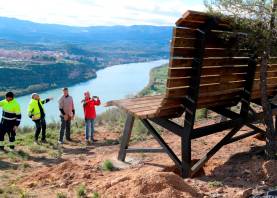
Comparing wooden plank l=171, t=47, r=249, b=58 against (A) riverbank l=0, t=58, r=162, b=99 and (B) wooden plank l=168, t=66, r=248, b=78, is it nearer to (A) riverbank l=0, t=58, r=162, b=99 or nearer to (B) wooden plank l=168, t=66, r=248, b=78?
(B) wooden plank l=168, t=66, r=248, b=78

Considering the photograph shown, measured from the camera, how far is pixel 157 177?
500cm

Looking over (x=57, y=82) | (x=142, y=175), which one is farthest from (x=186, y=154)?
(x=57, y=82)

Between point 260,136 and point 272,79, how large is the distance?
4.18ft

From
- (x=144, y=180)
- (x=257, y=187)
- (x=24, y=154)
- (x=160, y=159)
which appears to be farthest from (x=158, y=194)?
(x=24, y=154)

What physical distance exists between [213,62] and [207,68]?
115mm

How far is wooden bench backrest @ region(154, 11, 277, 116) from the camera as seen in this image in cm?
537

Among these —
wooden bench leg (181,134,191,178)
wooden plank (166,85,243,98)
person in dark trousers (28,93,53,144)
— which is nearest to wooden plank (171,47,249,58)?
wooden plank (166,85,243,98)

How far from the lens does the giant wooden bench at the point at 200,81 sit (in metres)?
5.46

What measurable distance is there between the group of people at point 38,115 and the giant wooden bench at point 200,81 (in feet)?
13.6

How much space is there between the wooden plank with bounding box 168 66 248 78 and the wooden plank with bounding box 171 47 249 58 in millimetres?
177

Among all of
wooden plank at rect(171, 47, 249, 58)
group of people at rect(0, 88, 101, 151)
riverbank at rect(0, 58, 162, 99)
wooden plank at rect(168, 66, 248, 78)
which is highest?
wooden plank at rect(171, 47, 249, 58)

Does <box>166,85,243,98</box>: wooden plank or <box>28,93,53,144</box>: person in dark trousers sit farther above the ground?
<box>166,85,243,98</box>: wooden plank

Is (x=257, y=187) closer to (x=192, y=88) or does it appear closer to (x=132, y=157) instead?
(x=192, y=88)

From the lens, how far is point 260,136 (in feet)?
28.0
